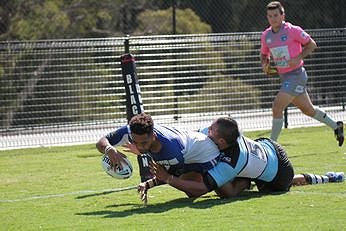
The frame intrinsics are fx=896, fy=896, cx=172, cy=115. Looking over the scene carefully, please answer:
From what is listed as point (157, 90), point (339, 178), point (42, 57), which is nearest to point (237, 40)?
point (157, 90)

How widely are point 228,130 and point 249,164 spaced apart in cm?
39

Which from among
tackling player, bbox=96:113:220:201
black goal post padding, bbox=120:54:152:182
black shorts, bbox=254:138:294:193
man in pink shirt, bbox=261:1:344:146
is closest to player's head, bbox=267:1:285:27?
man in pink shirt, bbox=261:1:344:146

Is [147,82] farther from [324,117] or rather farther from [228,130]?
[228,130]

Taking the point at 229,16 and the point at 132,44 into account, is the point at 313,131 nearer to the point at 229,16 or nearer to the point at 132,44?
the point at 132,44

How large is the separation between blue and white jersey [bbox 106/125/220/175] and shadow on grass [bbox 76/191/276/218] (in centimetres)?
30

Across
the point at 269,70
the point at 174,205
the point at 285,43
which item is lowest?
the point at 174,205

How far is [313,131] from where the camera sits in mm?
17156

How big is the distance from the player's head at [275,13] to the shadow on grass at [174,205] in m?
3.99

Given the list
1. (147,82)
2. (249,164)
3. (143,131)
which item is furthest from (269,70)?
(147,82)

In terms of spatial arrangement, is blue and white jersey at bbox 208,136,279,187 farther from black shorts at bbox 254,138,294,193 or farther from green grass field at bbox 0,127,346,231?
green grass field at bbox 0,127,346,231

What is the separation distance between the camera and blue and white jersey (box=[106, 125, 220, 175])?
7828 mm

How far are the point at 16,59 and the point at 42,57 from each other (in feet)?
1.65

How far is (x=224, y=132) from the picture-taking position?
8047mm

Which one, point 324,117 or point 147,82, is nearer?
point 324,117
